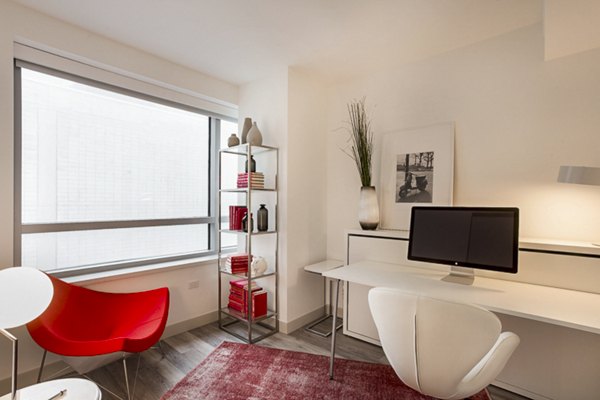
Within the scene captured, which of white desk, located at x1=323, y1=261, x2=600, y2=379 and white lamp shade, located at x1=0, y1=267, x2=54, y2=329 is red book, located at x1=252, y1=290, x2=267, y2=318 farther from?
white lamp shade, located at x1=0, y1=267, x2=54, y2=329

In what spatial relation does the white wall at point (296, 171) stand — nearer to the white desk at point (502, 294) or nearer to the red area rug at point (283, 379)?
the red area rug at point (283, 379)

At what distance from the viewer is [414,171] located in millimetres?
2713

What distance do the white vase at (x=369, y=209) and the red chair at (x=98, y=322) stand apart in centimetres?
179

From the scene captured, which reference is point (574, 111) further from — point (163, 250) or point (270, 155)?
point (163, 250)

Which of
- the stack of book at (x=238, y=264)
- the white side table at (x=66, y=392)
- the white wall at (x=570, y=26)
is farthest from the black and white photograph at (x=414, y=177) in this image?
the white side table at (x=66, y=392)

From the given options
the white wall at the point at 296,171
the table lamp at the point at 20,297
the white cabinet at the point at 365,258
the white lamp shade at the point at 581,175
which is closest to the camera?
the table lamp at the point at 20,297

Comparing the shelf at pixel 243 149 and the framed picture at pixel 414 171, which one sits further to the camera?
the shelf at pixel 243 149

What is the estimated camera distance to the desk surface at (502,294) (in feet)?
4.64

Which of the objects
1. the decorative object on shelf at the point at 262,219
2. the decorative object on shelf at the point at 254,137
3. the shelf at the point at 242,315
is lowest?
the shelf at the point at 242,315

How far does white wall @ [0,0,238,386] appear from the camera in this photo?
1906 millimetres

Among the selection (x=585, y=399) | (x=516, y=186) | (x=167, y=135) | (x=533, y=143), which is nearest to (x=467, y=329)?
(x=585, y=399)

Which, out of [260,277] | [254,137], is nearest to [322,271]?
[260,277]

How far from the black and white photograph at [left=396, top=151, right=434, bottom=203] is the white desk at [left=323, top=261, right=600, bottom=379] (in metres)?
0.67

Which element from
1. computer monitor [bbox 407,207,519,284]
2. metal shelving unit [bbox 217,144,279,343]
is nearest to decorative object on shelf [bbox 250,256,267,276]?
metal shelving unit [bbox 217,144,279,343]
